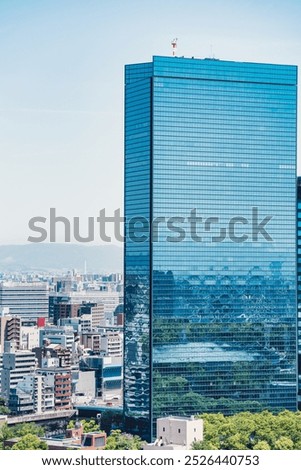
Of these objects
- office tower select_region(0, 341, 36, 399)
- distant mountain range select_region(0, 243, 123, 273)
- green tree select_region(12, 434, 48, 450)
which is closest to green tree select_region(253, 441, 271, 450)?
green tree select_region(12, 434, 48, 450)

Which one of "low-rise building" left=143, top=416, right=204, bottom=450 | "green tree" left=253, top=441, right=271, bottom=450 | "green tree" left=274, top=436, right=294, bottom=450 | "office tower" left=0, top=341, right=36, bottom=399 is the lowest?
"office tower" left=0, top=341, right=36, bottom=399

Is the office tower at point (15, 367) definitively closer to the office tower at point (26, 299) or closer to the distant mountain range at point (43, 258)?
the office tower at point (26, 299)

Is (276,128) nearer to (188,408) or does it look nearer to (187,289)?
(187,289)

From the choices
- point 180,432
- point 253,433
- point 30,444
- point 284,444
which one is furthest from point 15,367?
point 180,432

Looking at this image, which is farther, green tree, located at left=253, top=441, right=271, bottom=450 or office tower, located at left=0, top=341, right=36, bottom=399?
office tower, located at left=0, top=341, right=36, bottom=399

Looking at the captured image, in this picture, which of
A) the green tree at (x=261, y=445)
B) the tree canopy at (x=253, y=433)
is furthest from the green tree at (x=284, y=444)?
the green tree at (x=261, y=445)

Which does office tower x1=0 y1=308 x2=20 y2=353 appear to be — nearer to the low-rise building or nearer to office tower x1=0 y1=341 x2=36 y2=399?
office tower x1=0 y1=341 x2=36 y2=399

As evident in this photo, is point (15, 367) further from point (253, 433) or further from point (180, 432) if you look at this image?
point (180, 432)

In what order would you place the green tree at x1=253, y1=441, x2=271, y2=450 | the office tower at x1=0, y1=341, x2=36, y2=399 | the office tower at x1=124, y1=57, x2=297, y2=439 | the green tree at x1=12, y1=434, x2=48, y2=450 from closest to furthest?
the green tree at x1=12, y1=434, x2=48, y2=450 < the green tree at x1=253, y1=441, x2=271, y2=450 < the office tower at x1=124, y1=57, x2=297, y2=439 < the office tower at x1=0, y1=341, x2=36, y2=399
